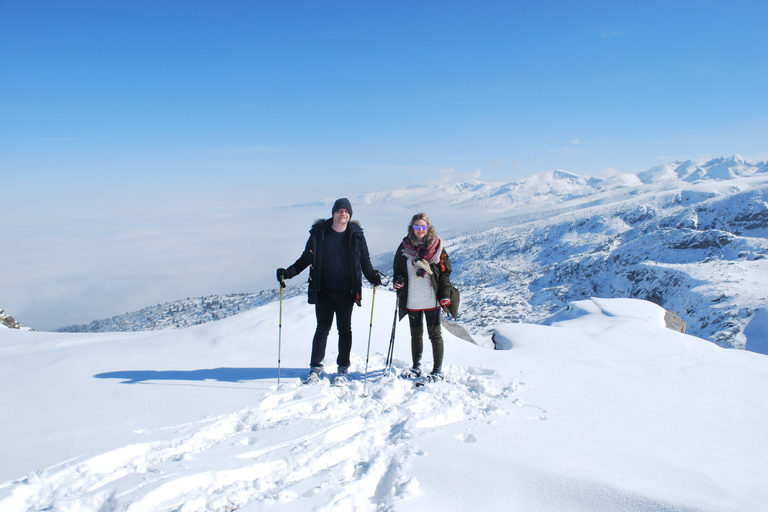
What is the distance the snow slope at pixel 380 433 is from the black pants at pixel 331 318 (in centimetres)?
60

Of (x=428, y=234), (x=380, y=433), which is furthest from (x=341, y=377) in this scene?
(x=428, y=234)

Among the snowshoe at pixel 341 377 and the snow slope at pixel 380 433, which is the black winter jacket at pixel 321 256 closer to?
the snowshoe at pixel 341 377

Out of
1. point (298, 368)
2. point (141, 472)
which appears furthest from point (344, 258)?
point (141, 472)

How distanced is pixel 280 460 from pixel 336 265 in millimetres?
3043

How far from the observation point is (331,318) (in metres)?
6.50

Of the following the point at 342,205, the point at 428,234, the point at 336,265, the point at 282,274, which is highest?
the point at 342,205

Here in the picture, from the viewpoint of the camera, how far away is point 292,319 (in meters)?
10.7

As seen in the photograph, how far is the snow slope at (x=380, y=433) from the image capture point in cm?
338

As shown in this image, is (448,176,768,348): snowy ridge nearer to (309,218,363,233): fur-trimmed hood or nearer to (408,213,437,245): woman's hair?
(408,213,437,245): woman's hair

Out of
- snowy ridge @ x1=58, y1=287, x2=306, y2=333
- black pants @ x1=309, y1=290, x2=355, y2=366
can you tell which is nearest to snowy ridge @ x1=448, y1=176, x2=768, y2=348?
black pants @ x1=309, y1=290, x2=355, y2=366

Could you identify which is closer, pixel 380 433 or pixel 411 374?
pixel 380 433

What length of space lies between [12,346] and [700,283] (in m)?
141

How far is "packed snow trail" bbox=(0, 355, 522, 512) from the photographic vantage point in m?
3.35

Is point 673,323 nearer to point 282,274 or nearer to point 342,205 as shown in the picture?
point 342,205
